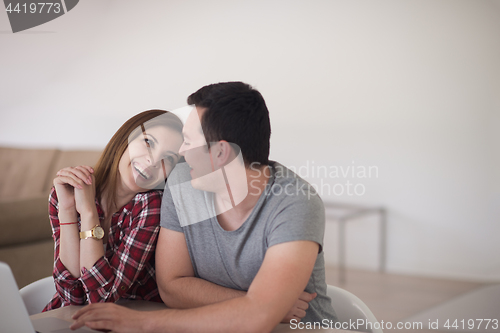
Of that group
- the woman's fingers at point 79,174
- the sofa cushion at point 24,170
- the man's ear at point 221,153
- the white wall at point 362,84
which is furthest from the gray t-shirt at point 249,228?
the sofa cushion at point 24,170

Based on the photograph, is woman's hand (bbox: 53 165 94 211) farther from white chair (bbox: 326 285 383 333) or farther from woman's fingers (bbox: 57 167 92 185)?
white chair (bbox: 326 285 383 333)

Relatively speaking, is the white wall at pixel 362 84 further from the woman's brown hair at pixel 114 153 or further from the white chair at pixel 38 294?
the white chair at pixel 38 294

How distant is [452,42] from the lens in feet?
7.88

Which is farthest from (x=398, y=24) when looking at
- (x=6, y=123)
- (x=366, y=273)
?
(x=6, y=123)

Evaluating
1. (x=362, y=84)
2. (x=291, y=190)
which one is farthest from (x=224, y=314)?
(x=362, y=84)

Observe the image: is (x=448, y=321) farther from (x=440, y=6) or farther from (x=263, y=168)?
(x=263, y=168)

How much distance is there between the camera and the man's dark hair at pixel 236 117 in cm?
97

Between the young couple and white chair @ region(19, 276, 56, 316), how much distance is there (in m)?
0.03

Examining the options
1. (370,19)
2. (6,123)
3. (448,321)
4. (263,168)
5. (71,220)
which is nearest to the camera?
(263,168)

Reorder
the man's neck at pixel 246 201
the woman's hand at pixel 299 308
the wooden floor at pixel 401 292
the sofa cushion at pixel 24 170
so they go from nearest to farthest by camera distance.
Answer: the woman's hand at pixel 299 308 < the man's neck at pixel 246 201 < the wooden floor at pixel 401 292 < the sofa cushion at pixel 24 170

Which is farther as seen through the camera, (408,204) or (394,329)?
(408,204)

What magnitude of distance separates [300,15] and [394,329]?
1.96 m

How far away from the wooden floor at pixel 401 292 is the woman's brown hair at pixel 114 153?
1652mm

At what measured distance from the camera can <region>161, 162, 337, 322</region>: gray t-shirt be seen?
0.89 m
